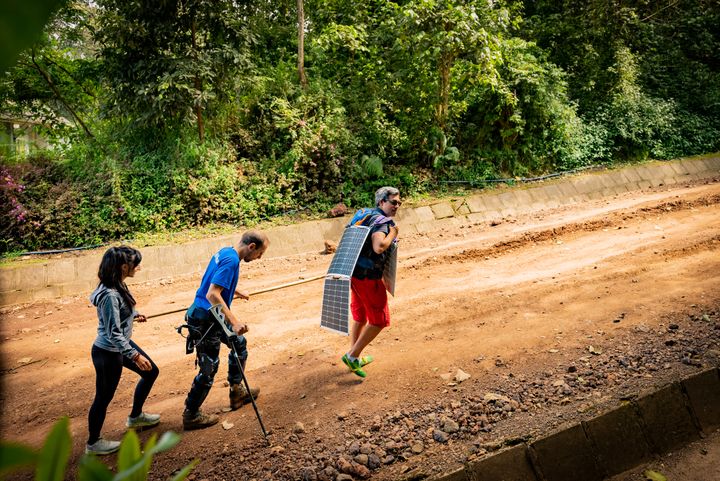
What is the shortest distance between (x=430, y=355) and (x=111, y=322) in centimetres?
309

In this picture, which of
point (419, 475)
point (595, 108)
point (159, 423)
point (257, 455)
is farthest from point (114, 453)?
point (595, 108)

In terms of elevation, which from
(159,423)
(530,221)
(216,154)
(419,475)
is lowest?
(530,221)

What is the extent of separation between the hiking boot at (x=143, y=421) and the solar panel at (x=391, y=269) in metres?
2.50

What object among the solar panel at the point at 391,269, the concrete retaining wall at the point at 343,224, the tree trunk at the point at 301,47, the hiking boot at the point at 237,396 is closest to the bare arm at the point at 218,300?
the hiking boot at the point at 237,396

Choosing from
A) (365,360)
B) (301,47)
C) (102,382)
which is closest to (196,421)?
(102,382)

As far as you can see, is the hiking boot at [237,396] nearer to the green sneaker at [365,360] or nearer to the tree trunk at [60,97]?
the green sneaker at [365,360]

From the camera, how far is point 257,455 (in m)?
3.68

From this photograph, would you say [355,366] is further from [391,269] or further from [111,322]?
[111,322]

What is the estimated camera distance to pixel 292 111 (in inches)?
453

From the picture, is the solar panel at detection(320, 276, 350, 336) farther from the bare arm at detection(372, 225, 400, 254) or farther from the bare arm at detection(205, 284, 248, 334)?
the bare arm at detection(205, 284, 248, 334)

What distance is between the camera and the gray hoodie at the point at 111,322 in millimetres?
3709

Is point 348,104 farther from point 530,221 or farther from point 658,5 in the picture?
point 658,5

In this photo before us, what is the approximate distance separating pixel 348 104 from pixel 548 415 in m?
10.3

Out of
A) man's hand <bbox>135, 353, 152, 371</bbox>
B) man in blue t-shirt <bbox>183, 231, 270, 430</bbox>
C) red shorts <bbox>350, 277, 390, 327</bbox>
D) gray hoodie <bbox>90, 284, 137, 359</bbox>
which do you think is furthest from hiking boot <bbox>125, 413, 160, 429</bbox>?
red shorts <bbox>350, 277, 390, 327</bbox>
